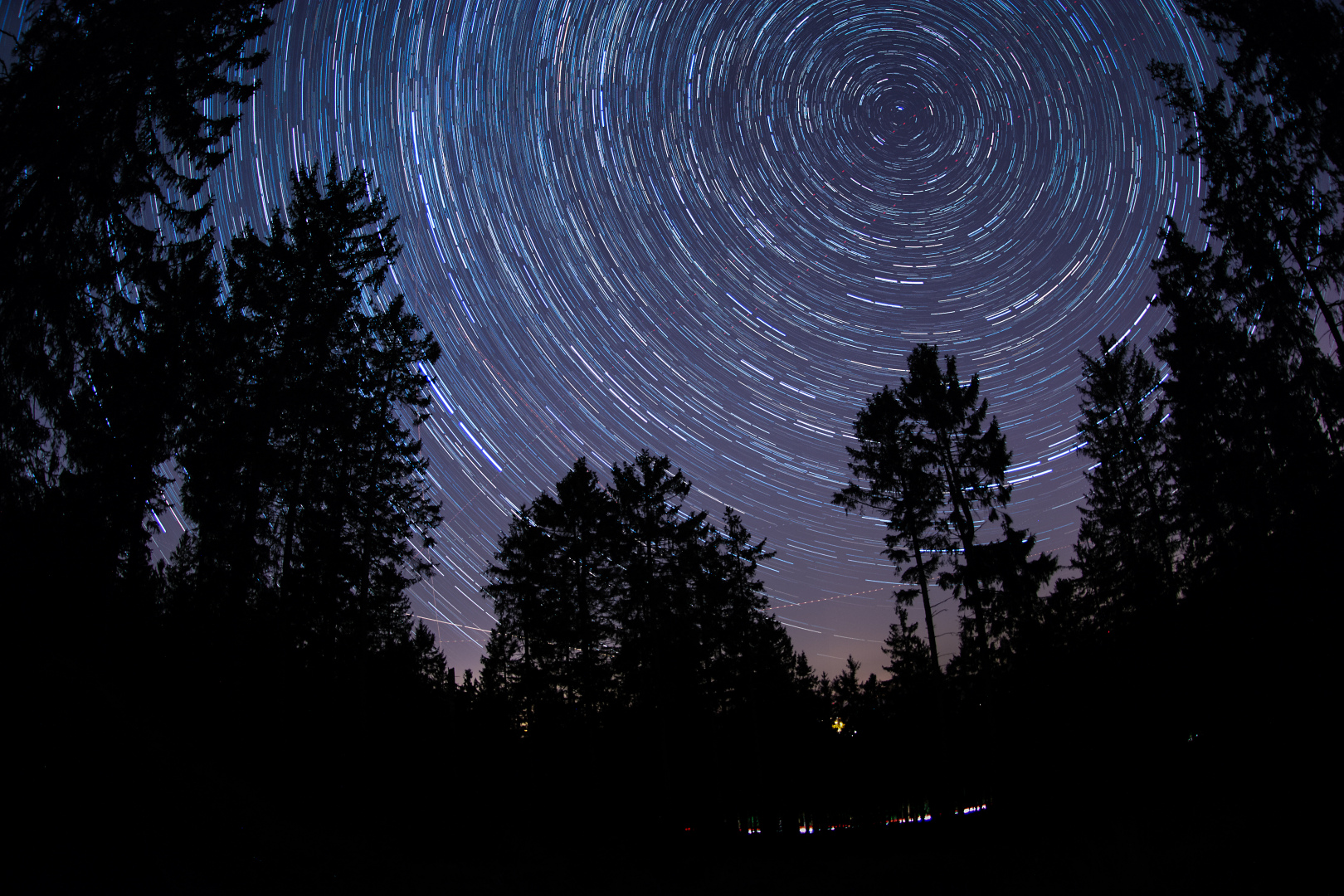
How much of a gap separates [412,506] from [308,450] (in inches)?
173

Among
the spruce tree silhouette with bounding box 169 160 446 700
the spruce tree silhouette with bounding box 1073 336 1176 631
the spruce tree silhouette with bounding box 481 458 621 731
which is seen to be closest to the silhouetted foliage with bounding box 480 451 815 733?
the spruce tree silhouette with bounding box 481 458 621 731

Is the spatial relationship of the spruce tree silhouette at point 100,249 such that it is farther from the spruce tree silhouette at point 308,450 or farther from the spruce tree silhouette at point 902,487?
the spruce tree silhouette at point 902,487

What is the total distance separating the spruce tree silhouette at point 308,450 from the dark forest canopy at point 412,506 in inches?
3.1

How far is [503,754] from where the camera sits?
22.7 meters

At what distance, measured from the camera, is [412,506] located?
18312 millimetres

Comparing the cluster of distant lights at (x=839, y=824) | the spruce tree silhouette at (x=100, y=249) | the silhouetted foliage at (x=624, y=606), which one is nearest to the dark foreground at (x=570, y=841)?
the cluster of distant lights at (x=839, y=824)

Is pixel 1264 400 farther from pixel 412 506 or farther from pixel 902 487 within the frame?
pixel 412 506

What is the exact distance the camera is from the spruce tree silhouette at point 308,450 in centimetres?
1116

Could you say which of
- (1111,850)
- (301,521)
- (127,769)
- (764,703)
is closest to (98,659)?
(127,769)

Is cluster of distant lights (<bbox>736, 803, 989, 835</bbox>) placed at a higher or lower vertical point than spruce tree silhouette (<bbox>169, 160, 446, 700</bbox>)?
lower

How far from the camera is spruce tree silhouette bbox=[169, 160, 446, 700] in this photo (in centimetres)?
1116

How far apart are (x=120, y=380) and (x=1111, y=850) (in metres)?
14.6

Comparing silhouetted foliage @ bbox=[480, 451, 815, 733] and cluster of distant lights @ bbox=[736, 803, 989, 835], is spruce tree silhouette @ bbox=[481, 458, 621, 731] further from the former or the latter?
cluster of distant lights @ bbox=[736, 803, 989, 835]

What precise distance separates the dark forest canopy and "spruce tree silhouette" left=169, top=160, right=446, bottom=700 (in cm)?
8
